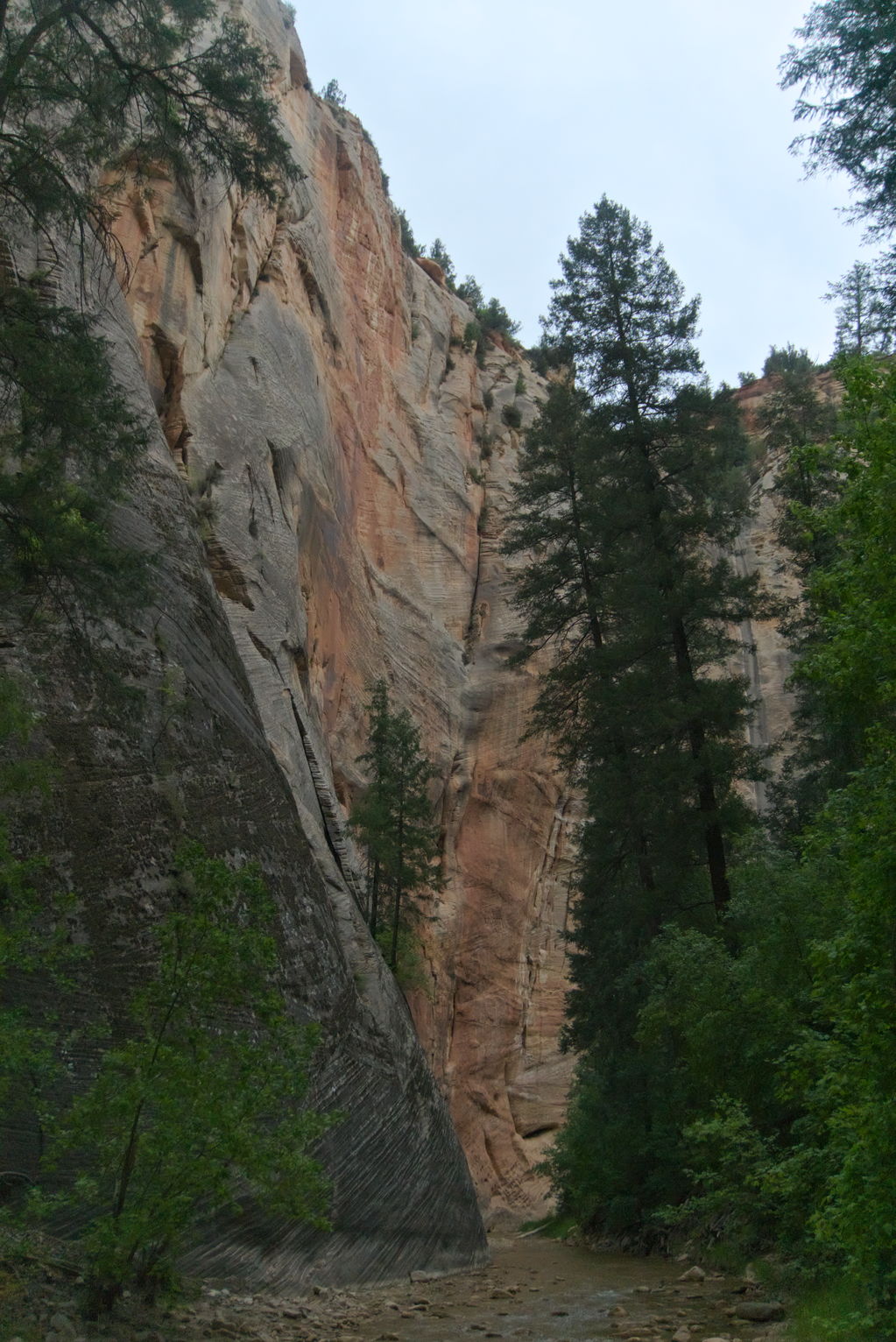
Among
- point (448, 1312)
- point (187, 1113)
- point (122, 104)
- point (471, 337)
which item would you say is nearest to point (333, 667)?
point (448, 1312)

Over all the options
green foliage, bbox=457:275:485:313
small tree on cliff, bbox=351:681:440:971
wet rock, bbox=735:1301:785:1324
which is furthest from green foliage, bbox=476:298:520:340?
wet rock, bbox=735:1301:785:1324

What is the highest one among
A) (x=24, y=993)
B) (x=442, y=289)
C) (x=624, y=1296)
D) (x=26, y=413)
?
(x=442, y=289)

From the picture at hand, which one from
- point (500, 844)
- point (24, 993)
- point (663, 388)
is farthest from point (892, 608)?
point (500, 844)

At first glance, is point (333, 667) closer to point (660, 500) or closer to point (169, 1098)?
point (660, 500)

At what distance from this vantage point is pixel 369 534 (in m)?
38.4

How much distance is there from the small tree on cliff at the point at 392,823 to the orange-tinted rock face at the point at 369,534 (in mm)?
1375

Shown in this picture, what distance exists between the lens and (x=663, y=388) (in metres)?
20.8

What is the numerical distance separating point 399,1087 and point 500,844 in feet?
73.9

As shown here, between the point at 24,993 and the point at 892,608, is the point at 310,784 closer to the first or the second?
the point at 24,993

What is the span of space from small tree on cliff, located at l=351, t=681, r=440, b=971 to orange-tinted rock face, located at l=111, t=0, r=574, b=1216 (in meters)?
1.37

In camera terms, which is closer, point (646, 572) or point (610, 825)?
point (646, 572)

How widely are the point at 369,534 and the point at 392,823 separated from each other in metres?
13.8

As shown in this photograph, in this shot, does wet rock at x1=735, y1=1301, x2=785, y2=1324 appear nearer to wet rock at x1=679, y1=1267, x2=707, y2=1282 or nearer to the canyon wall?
wet rock at x1=679, y1=1267, x2=707, y2=1282

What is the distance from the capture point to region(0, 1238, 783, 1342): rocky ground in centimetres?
804
